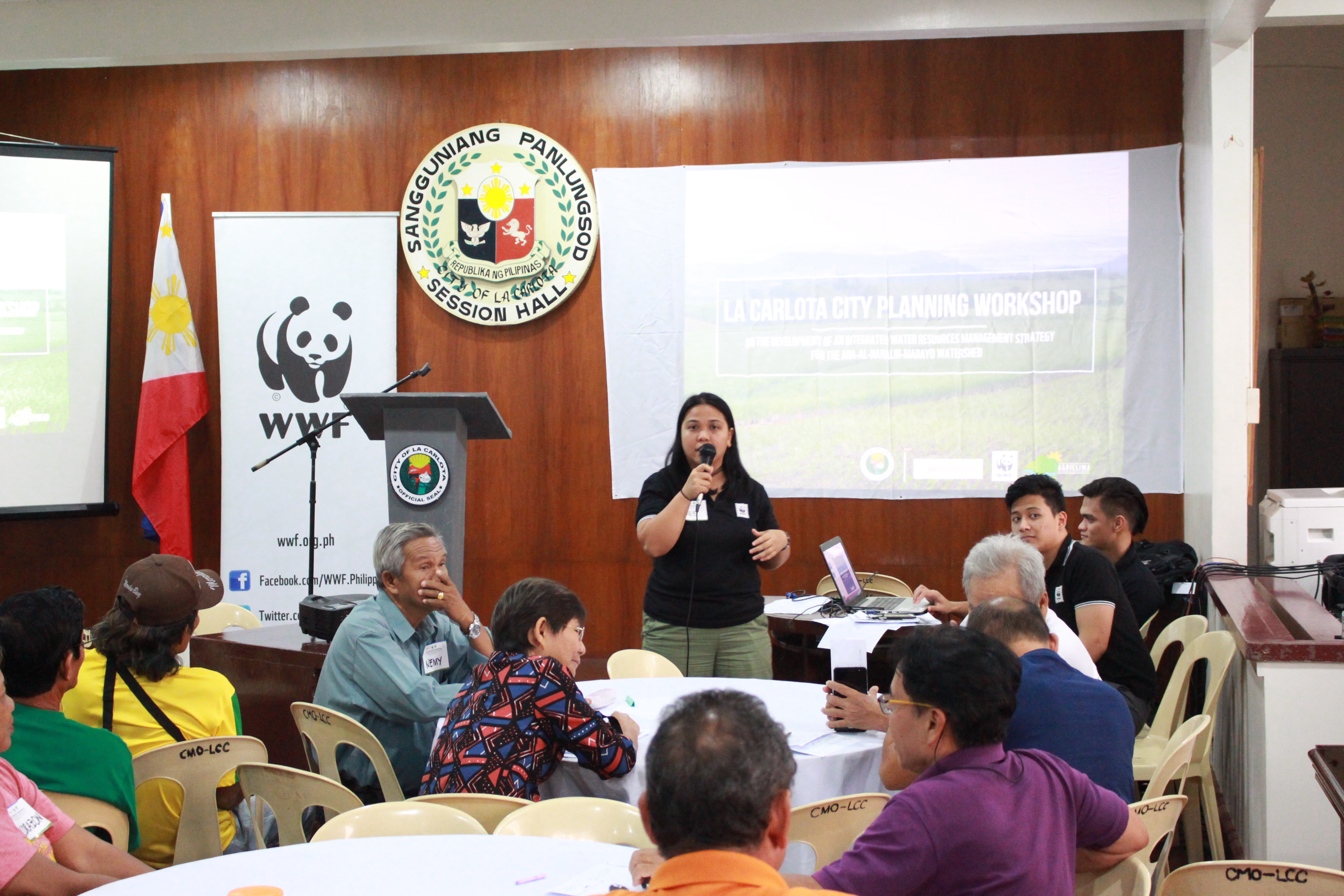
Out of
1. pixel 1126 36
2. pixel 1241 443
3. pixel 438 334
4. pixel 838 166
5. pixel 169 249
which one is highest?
pixel 1126 36

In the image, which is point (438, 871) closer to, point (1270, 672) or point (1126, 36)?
point (1270, 672)

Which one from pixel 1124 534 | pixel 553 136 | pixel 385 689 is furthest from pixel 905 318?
pixel 385 689

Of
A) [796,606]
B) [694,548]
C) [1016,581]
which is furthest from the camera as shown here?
[796,606]

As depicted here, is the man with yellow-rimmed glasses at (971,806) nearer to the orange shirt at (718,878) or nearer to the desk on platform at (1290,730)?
the orange shirt at (718,878)

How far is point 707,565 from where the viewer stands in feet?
12.2

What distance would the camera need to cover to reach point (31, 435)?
18.6ft

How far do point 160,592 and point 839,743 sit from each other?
5.67 ft

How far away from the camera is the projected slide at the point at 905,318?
547 centimetres

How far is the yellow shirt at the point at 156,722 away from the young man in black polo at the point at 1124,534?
120 inches

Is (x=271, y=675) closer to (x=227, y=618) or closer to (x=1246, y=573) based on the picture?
(x=227, y=618)

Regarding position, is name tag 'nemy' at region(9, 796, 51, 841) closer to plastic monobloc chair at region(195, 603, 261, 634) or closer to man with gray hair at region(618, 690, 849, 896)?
man with gray hair at region(618, 690, 849, 896)

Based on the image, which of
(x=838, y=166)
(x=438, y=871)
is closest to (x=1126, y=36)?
(x=838, y=166)

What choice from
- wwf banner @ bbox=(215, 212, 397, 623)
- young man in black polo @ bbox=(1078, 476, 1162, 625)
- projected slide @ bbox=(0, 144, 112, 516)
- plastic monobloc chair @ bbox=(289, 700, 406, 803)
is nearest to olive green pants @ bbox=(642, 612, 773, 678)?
plastic monobloc chair @ bbox=(289, 700, 406, 803)

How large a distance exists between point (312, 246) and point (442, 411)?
104 inches
